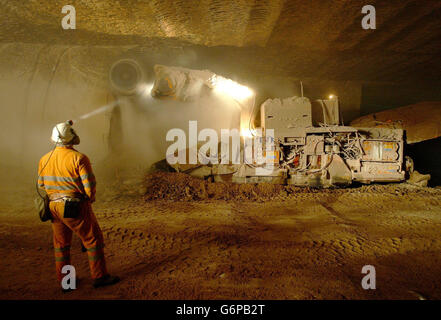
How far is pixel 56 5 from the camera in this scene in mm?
5977

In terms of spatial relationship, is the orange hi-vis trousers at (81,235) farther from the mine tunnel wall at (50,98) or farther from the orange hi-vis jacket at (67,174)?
the mine tunnel wall at (50,98)

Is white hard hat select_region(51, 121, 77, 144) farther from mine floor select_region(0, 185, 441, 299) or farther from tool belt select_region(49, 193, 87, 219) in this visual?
mine floor select_region(0, 185, 441, 299)

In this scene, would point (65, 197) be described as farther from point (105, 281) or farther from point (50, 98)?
point (50, 98)

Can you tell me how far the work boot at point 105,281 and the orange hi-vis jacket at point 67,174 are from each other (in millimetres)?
867

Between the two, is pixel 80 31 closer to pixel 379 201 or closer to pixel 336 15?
pixel 336 15

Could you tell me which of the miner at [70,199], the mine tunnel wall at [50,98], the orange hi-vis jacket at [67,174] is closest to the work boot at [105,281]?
the miner at [70,199]

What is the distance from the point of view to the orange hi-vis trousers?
2377 mm

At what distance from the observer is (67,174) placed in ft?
8.00

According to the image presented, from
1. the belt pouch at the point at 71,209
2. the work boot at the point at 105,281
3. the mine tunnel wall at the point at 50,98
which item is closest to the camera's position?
the belt pouch at the point at 71,209

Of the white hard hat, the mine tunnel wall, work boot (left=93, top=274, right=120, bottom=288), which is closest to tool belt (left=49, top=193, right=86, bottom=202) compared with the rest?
the white hard hat

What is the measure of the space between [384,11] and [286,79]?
16.6ft

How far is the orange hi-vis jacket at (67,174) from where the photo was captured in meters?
2.43

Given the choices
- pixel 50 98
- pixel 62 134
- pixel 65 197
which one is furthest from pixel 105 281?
pixel 50 98

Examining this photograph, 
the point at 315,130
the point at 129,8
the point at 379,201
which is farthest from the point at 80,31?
the point at 379,201
